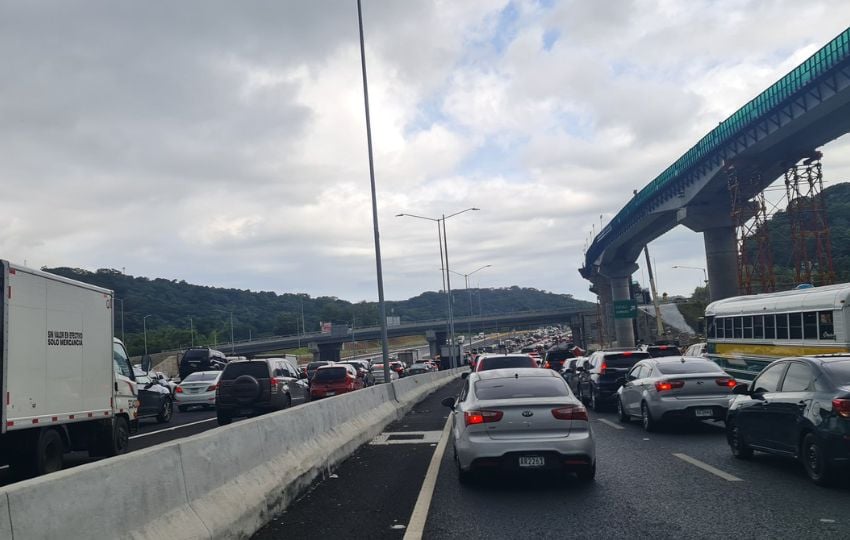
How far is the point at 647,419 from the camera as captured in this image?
1562cm

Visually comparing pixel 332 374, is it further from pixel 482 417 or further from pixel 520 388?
pixel 482 417

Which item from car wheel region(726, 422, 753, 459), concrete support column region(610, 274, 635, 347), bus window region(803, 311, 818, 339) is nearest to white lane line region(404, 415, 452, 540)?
car wheel region(726, 422, 753, 459)

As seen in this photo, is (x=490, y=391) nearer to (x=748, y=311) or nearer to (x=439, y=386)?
(x=748, y=311)

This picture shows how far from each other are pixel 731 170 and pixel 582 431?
43.1m

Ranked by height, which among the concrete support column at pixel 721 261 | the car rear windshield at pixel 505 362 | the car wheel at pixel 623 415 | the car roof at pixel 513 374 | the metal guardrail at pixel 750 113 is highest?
the metal guardrail at pixel 750 113

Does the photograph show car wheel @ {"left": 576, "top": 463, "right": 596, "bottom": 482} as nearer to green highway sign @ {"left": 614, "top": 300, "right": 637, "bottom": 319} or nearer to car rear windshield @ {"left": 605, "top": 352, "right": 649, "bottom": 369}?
car rear windshield @ {"left": 605, "top": 352, "right": 649, "bottom": 369}

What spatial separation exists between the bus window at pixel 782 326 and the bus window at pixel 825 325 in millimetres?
1539

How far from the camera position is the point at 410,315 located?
171 metres

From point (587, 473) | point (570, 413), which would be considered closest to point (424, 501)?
point (570, 413)

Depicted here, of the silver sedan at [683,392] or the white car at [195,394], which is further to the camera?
the white car at [195,394]

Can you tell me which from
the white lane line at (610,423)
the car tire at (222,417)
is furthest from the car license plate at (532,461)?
the car tire at (222,417)

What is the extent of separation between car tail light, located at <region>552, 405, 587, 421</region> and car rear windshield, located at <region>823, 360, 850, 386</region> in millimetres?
2915

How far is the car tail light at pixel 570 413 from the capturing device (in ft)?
32.1

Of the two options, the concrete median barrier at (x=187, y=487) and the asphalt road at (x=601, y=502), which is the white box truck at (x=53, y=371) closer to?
the concrete median barrier at (x=187, y=487)
